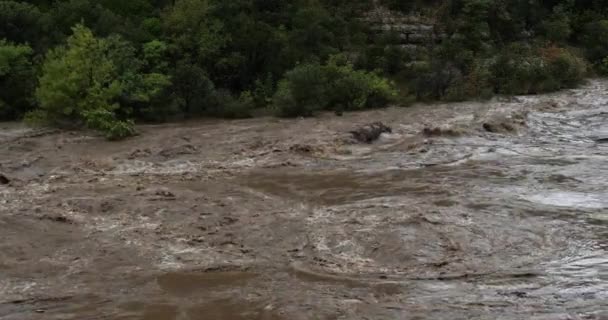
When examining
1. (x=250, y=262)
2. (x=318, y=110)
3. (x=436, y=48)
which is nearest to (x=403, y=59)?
(x=436, y=48)

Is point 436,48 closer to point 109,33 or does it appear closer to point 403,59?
point 403,59

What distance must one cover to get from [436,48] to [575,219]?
56.9ft

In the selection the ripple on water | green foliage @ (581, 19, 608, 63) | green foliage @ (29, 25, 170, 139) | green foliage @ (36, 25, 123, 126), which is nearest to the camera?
the ripple on water

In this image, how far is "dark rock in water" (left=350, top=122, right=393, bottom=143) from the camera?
16.6 meters

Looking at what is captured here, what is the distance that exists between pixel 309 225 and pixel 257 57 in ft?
46.9

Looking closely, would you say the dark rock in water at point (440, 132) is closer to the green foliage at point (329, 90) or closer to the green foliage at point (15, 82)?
the green foliage at point (329, 90)

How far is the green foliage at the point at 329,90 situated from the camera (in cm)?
2056

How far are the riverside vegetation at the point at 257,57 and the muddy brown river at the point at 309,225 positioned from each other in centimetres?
240

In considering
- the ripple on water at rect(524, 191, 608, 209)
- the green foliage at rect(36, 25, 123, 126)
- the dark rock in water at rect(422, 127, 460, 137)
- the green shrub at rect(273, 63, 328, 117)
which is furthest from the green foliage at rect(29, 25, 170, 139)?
the ripple on water at rect(524, 191, 608, 209)

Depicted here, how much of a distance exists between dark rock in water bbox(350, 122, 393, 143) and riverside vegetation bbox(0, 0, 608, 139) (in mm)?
3564

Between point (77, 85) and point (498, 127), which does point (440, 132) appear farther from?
point (77, 85)

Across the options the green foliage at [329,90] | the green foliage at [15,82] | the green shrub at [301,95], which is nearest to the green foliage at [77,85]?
the green foliage at [15,82]

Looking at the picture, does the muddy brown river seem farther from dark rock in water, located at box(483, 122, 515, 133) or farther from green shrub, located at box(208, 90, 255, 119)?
green shrub, located at box(208, 90, 255, 119)

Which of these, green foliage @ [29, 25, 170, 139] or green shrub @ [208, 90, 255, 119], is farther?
green shrub @ [208, 90, 255, 119]
